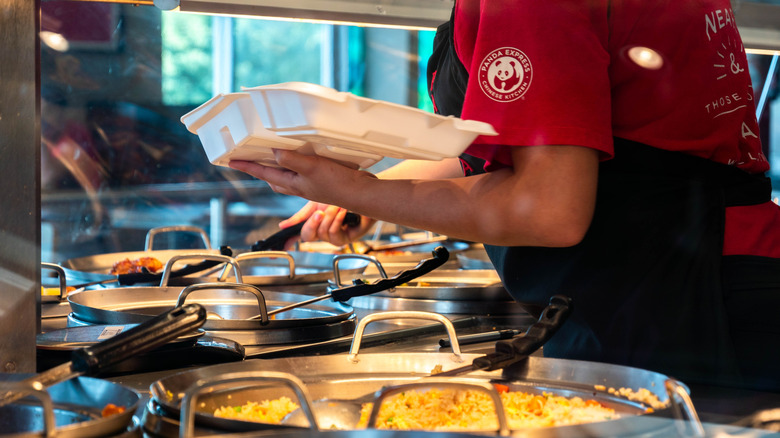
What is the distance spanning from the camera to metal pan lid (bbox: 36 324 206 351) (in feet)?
3.34

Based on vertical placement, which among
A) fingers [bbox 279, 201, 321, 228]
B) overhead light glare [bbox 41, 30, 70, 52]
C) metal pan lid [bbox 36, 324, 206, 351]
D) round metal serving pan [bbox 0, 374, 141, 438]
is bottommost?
metal pan lid [bbox 36, 324, 206, 351]

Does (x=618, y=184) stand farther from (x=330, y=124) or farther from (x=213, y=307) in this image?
(x=213, y=307)

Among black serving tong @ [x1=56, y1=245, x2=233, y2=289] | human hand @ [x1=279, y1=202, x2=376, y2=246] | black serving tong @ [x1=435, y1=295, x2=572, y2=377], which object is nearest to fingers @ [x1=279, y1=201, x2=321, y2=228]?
human hand @ [x1=279, y1=202, x2=376, y2=246]

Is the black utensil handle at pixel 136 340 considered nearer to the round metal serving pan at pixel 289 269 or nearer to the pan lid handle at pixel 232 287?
the pan lid handle at pixel 232 287

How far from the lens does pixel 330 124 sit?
0.83m

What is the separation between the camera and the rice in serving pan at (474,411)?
0.79m

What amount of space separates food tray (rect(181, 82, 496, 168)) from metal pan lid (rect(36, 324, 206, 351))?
280 millimetres

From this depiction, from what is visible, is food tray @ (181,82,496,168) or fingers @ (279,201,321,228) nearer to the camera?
food tray @ (181,82,496,168)

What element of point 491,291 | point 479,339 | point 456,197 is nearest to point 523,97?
point 456,197

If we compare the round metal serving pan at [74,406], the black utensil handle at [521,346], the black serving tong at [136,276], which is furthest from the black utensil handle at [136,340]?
the black serving tong at [136,276]

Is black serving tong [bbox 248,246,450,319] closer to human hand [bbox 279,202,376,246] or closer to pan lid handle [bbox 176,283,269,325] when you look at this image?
pan lid handle [bbox 176,283,269,325]

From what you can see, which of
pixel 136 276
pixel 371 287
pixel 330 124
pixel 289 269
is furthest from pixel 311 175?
pixel 289 269

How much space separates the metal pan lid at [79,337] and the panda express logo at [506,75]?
20.3 inches

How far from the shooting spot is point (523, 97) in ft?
3.13
